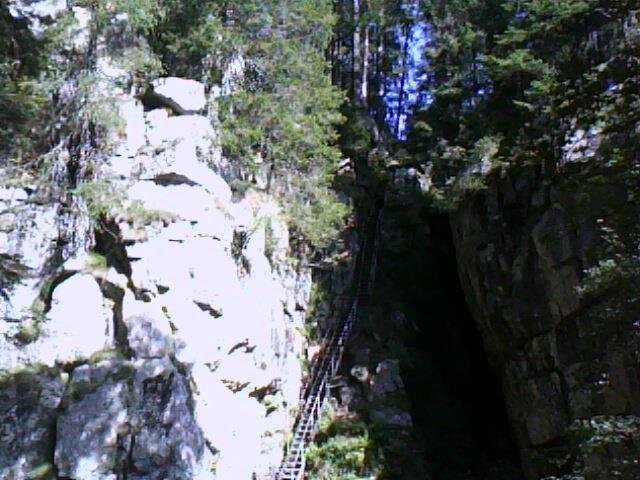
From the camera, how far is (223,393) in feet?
36.3

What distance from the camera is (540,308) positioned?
40.0 ft

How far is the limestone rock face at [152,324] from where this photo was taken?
9.16 m

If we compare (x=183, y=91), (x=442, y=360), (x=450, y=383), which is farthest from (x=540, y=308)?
(x=183, y=91)

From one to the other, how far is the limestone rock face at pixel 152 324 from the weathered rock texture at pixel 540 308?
4.52 m

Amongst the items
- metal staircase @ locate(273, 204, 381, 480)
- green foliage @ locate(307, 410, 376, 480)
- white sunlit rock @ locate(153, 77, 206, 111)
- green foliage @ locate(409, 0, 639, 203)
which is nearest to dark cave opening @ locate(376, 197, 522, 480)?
metal staircase @ locate(273, 204, 381, 480)

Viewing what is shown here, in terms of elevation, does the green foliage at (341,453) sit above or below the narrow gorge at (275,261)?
below

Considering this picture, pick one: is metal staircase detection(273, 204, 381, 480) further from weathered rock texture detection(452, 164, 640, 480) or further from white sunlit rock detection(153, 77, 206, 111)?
white sunlit rock detection(153, 77, 206, 111)

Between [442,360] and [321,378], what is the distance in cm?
391

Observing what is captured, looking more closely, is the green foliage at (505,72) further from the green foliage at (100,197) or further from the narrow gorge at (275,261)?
the green foliage at (100,197)

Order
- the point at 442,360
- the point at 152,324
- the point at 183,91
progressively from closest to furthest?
the point at 152,324, the point at 183,91, the point at 442,360

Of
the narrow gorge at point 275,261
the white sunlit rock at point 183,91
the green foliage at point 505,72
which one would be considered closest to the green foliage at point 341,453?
the narrow gorge at point 275,261

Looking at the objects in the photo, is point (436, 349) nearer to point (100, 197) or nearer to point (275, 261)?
point (275, 261)

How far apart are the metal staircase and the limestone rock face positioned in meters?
0.31

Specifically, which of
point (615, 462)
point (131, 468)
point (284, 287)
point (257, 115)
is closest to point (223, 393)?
point (131, 468)
